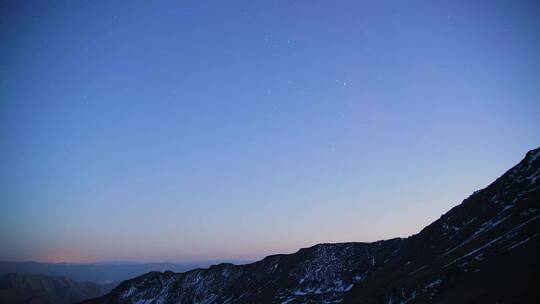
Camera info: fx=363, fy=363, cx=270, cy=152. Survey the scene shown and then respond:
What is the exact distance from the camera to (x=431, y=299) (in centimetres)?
5825

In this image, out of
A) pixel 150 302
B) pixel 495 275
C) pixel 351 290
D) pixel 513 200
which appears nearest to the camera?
pixel 495 275

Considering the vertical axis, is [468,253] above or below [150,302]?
above

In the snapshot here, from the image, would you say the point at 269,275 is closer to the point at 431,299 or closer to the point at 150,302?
the point at 150,302

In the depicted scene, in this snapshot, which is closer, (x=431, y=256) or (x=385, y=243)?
(x=431, y=256)

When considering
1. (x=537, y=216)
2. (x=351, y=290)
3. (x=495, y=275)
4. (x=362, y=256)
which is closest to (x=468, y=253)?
(x=537, y=216)

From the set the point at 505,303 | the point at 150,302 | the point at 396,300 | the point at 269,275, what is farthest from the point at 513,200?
the point at 150,302

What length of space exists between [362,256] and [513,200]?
59.2m

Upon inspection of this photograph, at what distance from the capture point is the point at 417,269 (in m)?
82.6

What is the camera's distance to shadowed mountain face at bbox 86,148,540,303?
171 ft

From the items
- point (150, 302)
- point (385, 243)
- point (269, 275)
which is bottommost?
point (150, 302)

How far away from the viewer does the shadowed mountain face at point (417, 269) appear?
171ft

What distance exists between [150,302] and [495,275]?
5721 inches

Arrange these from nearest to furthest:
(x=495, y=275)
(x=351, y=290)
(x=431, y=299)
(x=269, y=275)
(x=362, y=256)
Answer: (x=495, y=275), (x=431, y=299), (x=351, y=290), (x=362, y=256), (x=269, y=275)

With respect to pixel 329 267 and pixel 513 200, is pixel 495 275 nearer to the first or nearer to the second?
pixel 513 200
